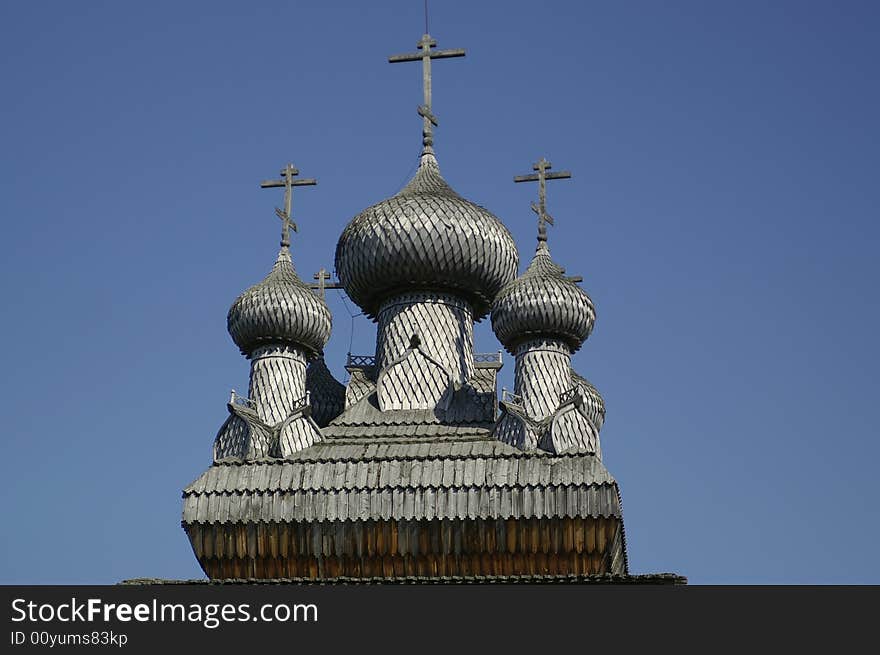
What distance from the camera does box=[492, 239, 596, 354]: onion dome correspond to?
21.4 m

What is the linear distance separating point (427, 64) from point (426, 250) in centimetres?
336

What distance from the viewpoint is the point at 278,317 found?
22.0m

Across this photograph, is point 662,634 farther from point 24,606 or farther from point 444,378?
Result: point 444,378

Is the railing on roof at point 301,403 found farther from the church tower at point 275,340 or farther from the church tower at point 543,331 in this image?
the church tower at point 543,331

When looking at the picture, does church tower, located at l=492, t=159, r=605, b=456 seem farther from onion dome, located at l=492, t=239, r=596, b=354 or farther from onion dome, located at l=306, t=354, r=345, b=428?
onion dome, located at l=306, t=354, r=345, b=428

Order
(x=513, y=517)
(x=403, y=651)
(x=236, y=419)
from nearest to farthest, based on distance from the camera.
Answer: (x=403, y=651), (x=513, y=517), (x=236, y=419)

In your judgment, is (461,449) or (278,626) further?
(461,449)

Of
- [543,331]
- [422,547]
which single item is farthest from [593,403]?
[422,547]

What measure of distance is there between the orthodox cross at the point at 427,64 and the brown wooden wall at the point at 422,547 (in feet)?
23.8

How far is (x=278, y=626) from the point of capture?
12289mm

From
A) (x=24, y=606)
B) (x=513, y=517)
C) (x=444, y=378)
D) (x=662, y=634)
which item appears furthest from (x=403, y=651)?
(x=444, y=378)

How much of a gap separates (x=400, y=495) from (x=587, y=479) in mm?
2332

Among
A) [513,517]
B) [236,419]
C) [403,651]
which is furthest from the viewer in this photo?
[236,419]

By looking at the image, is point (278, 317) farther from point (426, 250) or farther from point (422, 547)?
point (422, 547)
